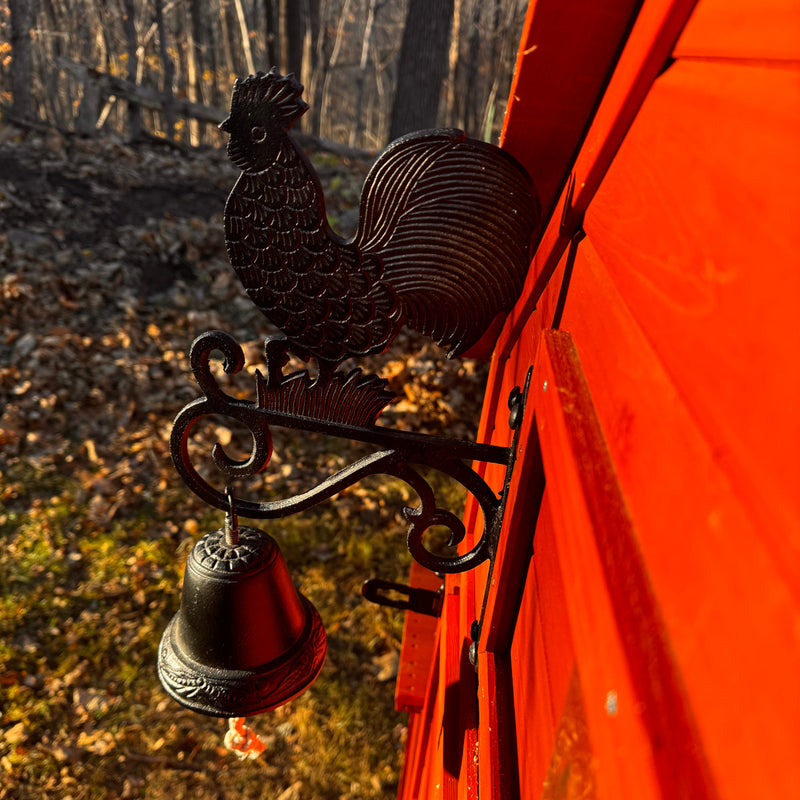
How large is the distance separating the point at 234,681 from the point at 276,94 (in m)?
1.41

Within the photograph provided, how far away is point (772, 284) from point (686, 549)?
0.20 metres

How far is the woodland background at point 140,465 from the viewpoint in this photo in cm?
358

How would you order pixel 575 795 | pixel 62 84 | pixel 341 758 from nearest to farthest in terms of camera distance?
pixel 575 795, pixel 341 758, pixel 62 84

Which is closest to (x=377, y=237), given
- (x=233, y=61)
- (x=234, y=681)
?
(x=234, y=681)

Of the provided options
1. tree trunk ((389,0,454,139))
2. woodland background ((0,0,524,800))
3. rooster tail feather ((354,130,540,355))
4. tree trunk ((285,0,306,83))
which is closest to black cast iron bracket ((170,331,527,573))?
rooster tail feather ((354,130,540,355))

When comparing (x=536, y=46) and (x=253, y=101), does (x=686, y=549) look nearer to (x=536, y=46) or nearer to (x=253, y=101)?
(x=536, y=46)

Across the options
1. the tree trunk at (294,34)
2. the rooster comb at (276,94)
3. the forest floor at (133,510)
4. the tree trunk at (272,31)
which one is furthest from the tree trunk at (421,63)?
the rooster comb at (276,94)

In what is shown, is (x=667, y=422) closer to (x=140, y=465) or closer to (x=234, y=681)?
(x=234, y=681)

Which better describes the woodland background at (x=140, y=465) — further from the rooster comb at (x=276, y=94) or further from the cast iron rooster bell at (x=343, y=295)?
the rooster comb at (x=276, y=94)

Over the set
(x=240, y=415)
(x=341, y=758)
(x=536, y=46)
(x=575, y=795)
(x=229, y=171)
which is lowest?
(x=341, y=758)

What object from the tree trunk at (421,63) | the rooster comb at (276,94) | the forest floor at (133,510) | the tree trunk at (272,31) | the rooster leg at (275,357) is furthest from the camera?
the tree trunk at (272,31)

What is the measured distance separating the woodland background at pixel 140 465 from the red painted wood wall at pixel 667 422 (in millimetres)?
3192

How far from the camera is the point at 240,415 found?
1393 millimetres

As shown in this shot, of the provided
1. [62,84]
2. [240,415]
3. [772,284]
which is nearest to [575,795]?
[772,284]
